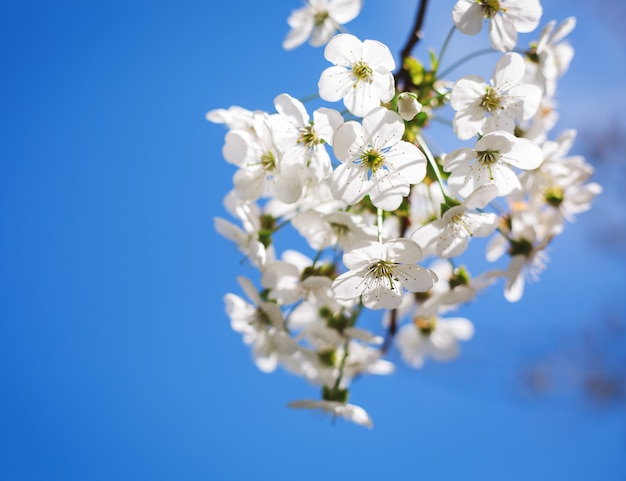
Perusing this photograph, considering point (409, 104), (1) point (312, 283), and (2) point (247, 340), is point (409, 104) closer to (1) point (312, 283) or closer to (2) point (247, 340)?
(1) point (312, 283)

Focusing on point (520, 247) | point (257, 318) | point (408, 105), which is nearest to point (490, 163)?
point (408, 105)

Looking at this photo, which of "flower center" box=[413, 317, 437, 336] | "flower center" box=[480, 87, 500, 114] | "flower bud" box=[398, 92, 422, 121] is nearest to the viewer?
"flower bud" box=[398, 92, 422, 121]

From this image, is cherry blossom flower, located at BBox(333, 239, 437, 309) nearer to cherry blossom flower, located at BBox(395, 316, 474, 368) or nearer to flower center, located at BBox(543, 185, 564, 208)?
flower center, located at BBox(543, 185, 564, 208)

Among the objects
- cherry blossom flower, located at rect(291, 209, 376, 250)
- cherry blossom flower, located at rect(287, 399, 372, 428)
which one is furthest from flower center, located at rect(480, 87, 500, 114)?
cherry blossom flower, located at rect(287, 399, 372, 428)

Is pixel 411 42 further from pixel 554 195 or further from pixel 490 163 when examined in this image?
pixel 554 195

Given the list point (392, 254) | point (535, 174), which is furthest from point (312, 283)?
point (535, 174)

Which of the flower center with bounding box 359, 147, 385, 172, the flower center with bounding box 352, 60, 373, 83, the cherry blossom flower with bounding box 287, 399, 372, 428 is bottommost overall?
the cherry blossom flower with bounding box 287, 399, 372, 428

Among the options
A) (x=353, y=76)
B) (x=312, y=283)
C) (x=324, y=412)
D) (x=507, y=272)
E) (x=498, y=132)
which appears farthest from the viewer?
(x=324, y=412)

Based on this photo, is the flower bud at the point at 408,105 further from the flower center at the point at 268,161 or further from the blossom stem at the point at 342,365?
the blossom stem at the point at 342,365
